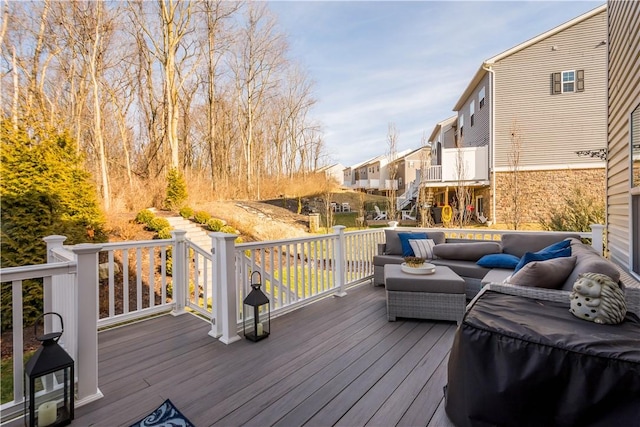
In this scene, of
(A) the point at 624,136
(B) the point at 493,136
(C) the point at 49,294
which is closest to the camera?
(C) the point at 49,294

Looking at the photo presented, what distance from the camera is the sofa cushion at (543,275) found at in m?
2.39

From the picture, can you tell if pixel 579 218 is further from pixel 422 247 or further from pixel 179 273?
pixel 179 273

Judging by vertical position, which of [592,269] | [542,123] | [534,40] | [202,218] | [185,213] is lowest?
[592,269]

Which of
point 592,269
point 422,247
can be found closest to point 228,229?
point 422,247

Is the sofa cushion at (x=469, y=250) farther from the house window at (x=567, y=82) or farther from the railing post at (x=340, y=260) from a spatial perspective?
the house window at (x=567, y=82)

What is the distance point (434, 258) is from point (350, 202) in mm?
17866

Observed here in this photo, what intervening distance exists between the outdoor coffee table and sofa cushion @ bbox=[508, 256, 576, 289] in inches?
35.2

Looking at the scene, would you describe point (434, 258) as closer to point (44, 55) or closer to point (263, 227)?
point (263, 227)

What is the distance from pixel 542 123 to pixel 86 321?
13.2 meters

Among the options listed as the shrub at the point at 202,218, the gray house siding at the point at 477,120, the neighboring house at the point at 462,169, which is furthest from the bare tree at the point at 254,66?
the gray house siding at the point at 477,120

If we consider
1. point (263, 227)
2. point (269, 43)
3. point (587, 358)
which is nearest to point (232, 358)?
point (587, 358)

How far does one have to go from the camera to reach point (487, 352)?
1.68 meters

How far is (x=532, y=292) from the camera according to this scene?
2.25m

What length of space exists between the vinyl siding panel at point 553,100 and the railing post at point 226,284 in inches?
438
